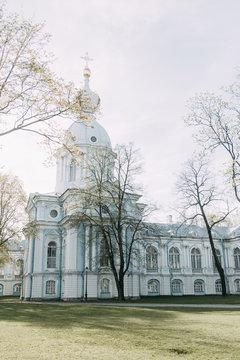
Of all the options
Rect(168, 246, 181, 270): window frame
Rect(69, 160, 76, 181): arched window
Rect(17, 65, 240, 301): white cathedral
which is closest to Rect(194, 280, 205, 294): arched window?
Rect(17, 65, 240, 301): white cathedral

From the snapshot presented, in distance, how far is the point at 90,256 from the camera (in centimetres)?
3139

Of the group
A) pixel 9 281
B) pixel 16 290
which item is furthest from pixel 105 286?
pixel 9 281

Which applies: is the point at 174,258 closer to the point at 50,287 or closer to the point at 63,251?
the point at 63,251

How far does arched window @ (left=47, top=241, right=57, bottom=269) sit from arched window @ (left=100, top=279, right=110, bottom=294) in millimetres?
5699

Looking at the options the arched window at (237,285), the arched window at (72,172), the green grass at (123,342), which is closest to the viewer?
the green grass at (123,342)

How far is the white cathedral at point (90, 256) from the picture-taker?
30.8 m

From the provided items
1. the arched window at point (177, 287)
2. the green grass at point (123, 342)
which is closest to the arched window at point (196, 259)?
the arched window at point (177, 287)

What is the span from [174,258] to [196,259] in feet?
10.4

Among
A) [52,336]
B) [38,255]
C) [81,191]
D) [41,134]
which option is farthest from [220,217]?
[52,336]

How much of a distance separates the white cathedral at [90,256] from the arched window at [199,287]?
12cm

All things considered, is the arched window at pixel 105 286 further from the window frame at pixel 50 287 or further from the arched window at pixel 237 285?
the arched window at pixel 237 285

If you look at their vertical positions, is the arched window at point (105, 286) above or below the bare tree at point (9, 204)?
below

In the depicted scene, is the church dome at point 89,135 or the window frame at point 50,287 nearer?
the window frame at point 50,287

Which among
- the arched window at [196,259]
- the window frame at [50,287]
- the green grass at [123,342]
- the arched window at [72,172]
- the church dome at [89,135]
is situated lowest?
the green grass at [123,342]
